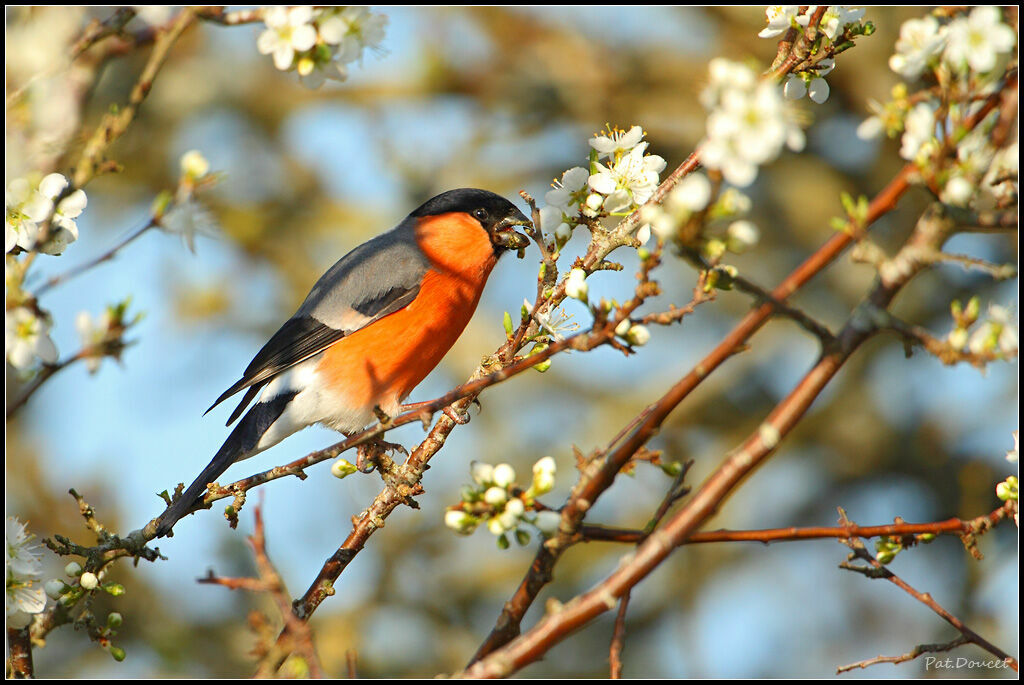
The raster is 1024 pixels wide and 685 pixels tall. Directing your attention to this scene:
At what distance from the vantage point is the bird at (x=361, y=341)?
380 centimetres

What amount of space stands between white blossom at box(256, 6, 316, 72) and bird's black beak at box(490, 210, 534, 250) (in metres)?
2.01

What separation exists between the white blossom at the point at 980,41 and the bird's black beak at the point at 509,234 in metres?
2.47

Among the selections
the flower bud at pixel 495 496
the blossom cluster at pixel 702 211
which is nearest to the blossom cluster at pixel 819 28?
the blossom cluster at pixel 702 211

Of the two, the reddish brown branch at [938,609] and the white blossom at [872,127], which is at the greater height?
the white blossom at [872,127]

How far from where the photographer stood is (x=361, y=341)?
12.8ft

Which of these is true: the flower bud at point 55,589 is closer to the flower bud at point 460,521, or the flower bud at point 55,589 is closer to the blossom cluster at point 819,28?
the flower bud at point 460,521

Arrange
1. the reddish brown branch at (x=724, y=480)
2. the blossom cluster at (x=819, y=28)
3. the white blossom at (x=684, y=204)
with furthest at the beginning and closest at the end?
the blossom cluster at (x=819, y=28)
the reddish brown branch at (x=724, y=480)
the white blossom at (x=684, y=204)

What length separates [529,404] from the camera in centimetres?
716

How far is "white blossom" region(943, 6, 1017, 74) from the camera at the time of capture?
1.30 metres

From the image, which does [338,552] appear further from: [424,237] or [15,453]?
[15,453]

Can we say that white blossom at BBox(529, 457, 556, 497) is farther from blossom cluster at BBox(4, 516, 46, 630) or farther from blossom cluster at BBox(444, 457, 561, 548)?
blossom cluster at BBox(4, 516, 46, 630)

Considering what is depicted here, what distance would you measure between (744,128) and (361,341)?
2.86 m

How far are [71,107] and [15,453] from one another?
5313 mm

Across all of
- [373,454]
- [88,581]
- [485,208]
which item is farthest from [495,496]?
[485,208]
